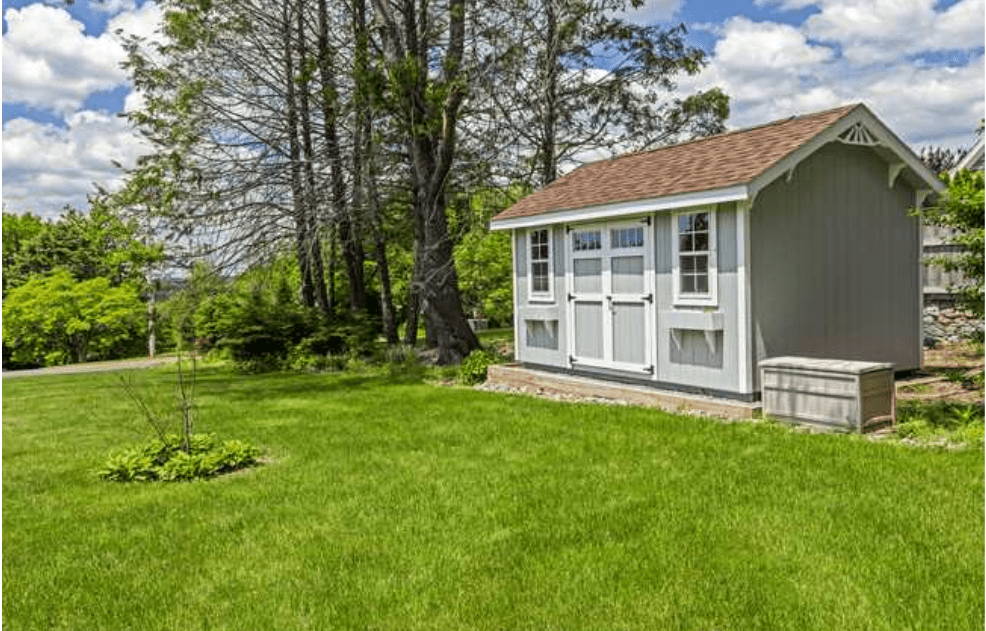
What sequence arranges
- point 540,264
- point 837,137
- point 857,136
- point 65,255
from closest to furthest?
point 837,137 → point 857,136 → point 540,264 → point 65,255

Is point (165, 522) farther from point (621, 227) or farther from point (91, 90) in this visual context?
point (91, 90)

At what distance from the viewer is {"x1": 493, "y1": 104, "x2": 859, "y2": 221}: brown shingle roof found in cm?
837

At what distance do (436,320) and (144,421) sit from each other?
6267mm

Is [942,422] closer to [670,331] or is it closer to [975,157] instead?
[670,331]

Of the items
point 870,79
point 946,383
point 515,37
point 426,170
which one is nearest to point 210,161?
point 426,170

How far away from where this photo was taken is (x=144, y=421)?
9.90m

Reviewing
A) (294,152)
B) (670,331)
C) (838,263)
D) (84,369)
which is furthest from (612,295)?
(84,369)

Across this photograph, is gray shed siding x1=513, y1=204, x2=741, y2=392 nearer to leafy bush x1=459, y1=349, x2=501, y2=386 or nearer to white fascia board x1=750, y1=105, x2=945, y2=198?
white fascia board x1=750, y1=105, x2=945, y2=198

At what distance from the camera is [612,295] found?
10.0m

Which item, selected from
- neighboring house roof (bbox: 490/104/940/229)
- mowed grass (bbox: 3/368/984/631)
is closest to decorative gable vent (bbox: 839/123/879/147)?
neighboring house roof (bbox: 490/104/940/229)

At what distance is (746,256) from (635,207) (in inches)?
65.2

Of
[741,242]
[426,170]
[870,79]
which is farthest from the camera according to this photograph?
[870,79]

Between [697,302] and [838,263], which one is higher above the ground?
[838,263]

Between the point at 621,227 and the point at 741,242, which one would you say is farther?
the point at 621,227
